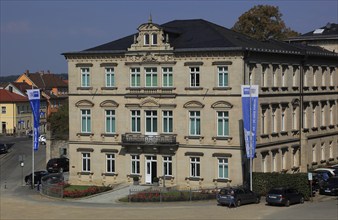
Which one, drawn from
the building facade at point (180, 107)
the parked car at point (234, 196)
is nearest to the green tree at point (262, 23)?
the building facade at point (180, 107)

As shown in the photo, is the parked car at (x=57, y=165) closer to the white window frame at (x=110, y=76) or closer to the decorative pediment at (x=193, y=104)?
the white window frame at (x=110, y=76)

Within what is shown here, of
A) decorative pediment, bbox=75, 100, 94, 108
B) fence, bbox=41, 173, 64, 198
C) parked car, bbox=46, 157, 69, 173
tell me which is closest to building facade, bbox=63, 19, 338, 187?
decorative pediment, bbox=75, 100, 94, 108

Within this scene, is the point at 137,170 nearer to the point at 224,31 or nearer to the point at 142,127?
the point at 142,127

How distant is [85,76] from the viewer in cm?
7231

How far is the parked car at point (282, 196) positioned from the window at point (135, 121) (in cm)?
1729

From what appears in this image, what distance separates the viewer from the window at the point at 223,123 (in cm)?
6606

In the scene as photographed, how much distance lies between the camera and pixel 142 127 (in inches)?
2736

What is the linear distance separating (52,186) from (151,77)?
13.6 meters

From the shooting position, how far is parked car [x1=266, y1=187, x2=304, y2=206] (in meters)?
56.2

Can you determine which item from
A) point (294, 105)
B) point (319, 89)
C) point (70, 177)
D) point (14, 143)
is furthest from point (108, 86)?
point (14, 143)

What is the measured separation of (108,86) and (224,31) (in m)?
12.5

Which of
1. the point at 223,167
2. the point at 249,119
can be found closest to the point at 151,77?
the point at 223,167

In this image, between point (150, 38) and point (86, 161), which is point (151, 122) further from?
point (86, 161)

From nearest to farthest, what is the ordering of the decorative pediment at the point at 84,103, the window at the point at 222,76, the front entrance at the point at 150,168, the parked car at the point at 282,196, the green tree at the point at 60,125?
1. the parked car at the point at 282,196
2. the window at the point at 222,76
3. the front entrance at the point at 150,168
4. the decorative pediment at the point at 84,103
5. the green tree at the point at 60,125
